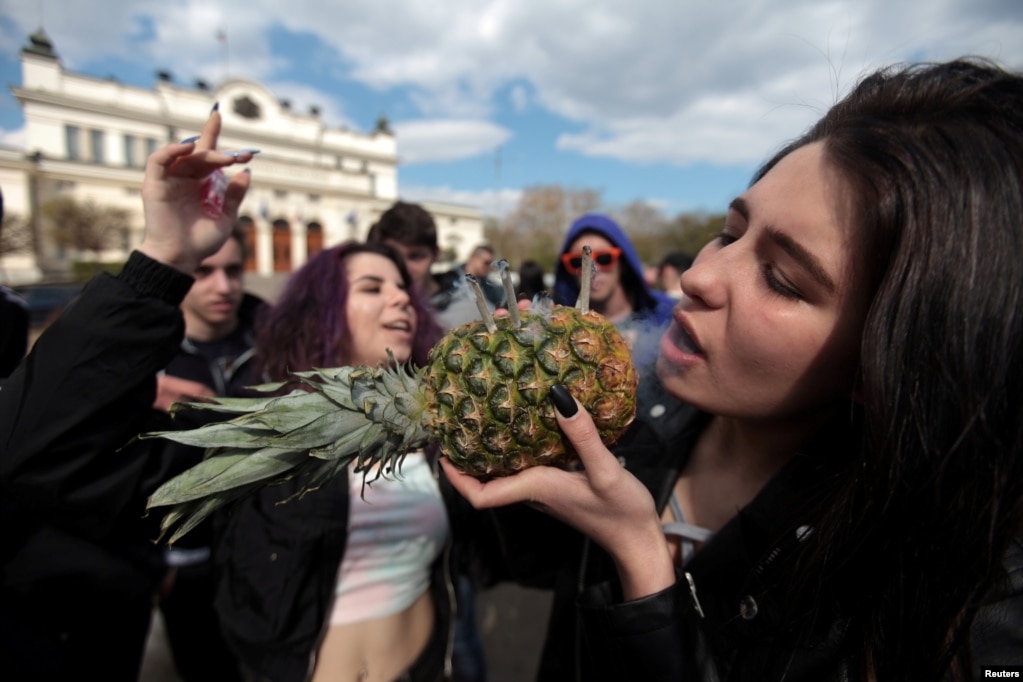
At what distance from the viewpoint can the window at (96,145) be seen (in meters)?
42.4

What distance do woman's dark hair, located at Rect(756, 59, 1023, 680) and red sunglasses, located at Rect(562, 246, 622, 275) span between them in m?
3.36

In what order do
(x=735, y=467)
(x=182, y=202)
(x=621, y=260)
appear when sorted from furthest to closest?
(x=621, y=260)
(x=182, y=202)
(x=735, y=467)

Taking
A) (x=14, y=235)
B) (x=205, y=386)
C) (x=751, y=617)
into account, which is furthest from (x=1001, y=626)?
(x=14, y=235)

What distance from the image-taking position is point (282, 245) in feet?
163

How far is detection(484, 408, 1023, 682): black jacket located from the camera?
4.26 feet

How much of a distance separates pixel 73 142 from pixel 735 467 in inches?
2244

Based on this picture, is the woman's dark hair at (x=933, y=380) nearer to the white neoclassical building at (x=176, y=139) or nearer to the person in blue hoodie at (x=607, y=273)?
the person in blue hoodie at (x=607, y=273)

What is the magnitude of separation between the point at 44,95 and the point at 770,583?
5783cm

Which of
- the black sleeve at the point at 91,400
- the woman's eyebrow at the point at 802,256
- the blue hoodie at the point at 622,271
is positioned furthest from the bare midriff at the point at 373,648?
the blue hoodie at the point at 622,271

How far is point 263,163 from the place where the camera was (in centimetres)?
4662

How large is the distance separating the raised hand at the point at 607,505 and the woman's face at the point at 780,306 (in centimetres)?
38

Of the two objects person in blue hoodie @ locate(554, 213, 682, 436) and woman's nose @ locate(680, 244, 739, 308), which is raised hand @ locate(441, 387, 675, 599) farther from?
person in blue hoodie @ locate(554, 213, 682, 436)

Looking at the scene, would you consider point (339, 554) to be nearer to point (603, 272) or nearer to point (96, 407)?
point (96, 407)

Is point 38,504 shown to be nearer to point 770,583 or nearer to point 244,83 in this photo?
point 770,583
